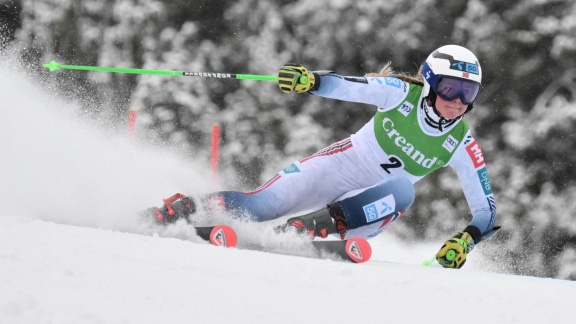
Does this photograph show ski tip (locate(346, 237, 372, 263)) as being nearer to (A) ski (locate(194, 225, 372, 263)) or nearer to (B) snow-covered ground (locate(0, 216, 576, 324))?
(A) ski (locate(194, 225, 372, 263))

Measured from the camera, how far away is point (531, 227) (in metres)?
11.3

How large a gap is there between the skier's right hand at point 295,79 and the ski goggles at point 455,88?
68 cm

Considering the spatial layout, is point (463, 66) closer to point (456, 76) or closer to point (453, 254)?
point (456, 76)

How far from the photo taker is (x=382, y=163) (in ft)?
14.9

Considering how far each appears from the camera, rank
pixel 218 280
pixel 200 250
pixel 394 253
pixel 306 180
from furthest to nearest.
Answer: pixel 394 253, pixel 306 180, pixel 200 250, pixel 218 280

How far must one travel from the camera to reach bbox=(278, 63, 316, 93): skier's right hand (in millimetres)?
4062

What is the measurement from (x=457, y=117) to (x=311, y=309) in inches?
96.8

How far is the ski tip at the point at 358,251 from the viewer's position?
368 cm

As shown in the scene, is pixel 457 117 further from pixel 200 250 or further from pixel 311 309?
pixel 311 309

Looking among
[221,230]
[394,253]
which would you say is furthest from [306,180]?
[394,253]

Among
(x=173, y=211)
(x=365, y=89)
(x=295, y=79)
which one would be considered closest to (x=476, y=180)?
(x=365, y=89)

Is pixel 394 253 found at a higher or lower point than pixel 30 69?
lower

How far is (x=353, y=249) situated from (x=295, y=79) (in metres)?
0.93

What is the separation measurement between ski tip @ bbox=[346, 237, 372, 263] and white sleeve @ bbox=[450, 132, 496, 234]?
1.07 metres
